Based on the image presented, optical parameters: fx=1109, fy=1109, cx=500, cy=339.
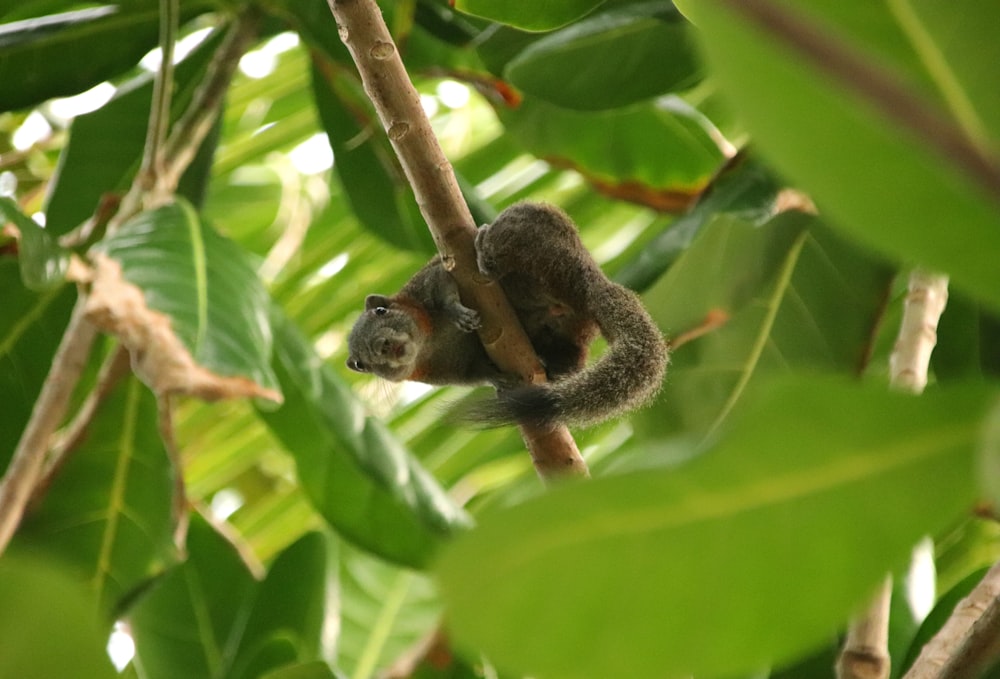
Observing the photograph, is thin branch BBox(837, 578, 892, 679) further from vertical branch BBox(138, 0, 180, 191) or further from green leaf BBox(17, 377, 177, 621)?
vertical branch BBox(138, 0, 180, 191)

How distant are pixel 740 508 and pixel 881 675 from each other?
27.9 inches

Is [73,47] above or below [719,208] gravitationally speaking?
above

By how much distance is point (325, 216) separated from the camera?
246 centimetres

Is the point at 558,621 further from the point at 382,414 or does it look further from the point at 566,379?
the point at 382,414

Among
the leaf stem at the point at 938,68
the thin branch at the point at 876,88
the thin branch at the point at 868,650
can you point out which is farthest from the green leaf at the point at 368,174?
the thin branch at the point at 876,88

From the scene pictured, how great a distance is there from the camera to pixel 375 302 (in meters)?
2.15

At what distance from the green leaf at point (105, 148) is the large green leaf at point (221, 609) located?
0.66 meters

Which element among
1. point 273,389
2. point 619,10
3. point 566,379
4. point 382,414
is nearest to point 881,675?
point 566,379

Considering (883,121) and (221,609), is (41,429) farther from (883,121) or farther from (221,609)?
(883,121)

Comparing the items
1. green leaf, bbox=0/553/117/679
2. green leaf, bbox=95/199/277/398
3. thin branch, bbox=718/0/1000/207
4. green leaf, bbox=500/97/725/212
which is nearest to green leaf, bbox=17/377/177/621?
green leaf, bbox=95/199/277/398

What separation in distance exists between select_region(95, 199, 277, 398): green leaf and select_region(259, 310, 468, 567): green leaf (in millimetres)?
139

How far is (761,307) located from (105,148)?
4.05 ft

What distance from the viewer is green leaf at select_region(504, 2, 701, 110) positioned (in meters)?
1.64

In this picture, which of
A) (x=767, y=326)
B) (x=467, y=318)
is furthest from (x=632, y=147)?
(x=767, y=326)
